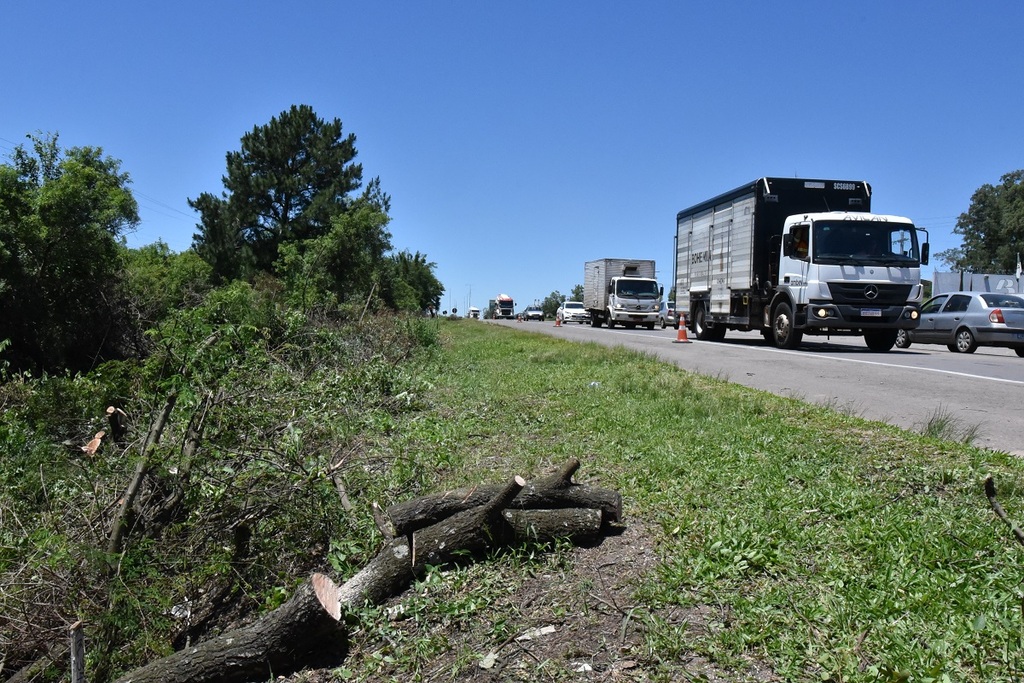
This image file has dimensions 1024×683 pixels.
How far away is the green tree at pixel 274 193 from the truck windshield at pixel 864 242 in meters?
27.6

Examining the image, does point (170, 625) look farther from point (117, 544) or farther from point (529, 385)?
point (529, 385)

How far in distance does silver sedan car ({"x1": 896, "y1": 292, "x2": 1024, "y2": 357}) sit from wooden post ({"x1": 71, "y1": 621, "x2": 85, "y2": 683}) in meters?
19.1

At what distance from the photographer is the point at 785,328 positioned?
723 inches

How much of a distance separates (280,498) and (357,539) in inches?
26.8

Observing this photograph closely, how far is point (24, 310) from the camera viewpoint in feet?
Answer: 59.6

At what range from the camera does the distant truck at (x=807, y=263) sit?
17234mm

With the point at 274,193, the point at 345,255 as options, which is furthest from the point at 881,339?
the point at 274,193

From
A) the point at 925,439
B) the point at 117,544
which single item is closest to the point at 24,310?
the point at 117,544

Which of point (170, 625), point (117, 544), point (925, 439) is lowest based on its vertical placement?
point (170, 625)

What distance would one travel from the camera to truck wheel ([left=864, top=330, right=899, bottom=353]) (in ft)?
61.4

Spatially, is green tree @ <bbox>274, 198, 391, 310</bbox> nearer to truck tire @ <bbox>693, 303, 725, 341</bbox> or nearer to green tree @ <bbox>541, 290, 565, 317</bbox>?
truck tire @ <bbox>693, 303, 725, 341</bbox>

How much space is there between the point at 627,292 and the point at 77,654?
3467cm

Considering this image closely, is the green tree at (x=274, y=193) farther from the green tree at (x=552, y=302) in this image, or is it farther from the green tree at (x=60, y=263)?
the green tree at (x=552, y=302)

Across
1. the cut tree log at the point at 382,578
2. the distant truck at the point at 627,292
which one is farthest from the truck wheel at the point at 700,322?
the cut tree log at the point at 382,578
